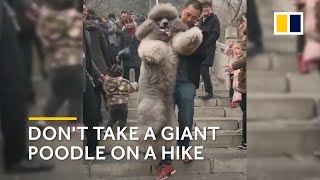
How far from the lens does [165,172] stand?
2.84 m

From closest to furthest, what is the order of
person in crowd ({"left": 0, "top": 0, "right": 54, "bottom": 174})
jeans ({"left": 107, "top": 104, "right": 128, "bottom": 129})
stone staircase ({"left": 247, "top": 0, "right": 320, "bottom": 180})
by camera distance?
1. person in crowd ({"left": 0, "top": 0, "right": 54, "bottom": 174})
2. stone staircase ({"left": 247, "top": 0, "right": 320, "bottom": 180})
3. jeans ({"left": 107, "top": 104, "right": 128, "bottom": 129})

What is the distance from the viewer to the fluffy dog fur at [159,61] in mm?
2822

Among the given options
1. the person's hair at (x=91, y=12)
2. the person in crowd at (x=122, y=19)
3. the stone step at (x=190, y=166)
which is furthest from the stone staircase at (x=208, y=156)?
the person's hair at (x=91, y=12)

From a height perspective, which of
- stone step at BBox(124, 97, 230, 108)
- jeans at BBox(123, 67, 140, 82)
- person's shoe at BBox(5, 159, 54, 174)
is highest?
jeans at BBox(123, 67, 140, 82)

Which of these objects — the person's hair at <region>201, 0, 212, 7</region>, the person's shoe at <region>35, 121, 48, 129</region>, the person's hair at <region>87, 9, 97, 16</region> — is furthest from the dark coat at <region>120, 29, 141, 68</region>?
the person's shoe at <region>35, 121, 48, 129</region>

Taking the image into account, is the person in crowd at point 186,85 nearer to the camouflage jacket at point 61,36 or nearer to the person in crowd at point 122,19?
the person in crowd at point 122,19

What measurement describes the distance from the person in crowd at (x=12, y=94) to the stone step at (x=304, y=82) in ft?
4.87

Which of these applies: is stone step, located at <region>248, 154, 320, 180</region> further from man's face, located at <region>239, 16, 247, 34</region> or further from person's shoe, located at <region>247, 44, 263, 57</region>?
man's face, located at <region>239, 16, 247, 34</region>

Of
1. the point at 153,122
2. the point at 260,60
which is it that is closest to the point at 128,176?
the point at 153,122

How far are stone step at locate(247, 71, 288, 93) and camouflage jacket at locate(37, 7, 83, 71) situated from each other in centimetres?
98

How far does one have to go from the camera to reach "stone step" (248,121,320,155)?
2.72 meters

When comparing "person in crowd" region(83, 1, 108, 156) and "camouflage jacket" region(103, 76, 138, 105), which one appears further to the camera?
"camouflage jacket" region(103, 76, 138, 105)

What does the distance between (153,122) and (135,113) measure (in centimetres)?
12

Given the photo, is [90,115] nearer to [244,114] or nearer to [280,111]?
[244,114]
